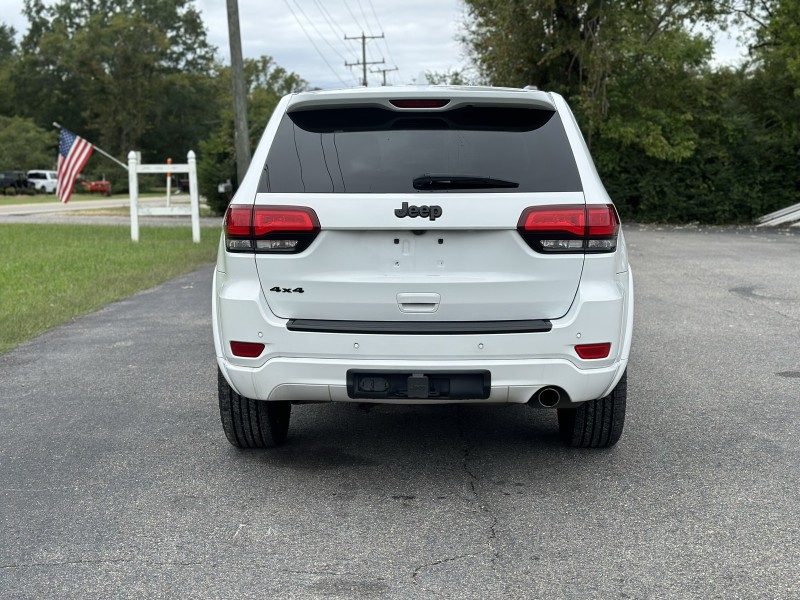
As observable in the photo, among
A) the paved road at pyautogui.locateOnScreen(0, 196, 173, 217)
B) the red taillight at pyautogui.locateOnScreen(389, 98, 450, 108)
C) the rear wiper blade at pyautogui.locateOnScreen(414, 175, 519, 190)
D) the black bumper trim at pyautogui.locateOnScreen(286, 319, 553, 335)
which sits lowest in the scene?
the paved road at pyautogui.locateOnScreen(0, 196, 173, 217)

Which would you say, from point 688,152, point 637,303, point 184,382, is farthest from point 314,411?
point 688,152

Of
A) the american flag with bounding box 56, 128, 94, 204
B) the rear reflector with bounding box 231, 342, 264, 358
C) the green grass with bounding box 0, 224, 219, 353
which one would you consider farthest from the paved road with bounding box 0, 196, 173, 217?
the rear reflector with bounding box 231, 342, 264, 358

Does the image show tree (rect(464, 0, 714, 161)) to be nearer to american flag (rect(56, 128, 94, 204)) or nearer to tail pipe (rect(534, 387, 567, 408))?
american flag (rect(56, 128, 94, 204))

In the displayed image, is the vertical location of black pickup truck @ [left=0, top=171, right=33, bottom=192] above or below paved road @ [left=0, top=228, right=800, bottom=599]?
below

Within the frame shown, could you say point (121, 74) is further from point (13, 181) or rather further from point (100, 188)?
point (13, 181)

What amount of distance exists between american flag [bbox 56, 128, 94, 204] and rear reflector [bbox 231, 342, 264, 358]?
18682 mm

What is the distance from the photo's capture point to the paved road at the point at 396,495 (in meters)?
3.53

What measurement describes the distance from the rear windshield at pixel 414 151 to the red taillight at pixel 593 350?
2.27 ft

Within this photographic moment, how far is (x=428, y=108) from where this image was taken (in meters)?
4.46

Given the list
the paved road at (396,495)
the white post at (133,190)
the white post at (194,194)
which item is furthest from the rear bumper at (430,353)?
the white post at (194,194)

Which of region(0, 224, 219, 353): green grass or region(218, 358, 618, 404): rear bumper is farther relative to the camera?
region(0, 224, 219, 353): green grass

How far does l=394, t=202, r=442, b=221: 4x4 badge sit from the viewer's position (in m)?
4.20

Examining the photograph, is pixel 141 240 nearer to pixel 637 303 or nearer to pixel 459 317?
pixel 637 303

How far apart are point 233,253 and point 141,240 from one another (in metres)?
16.3
